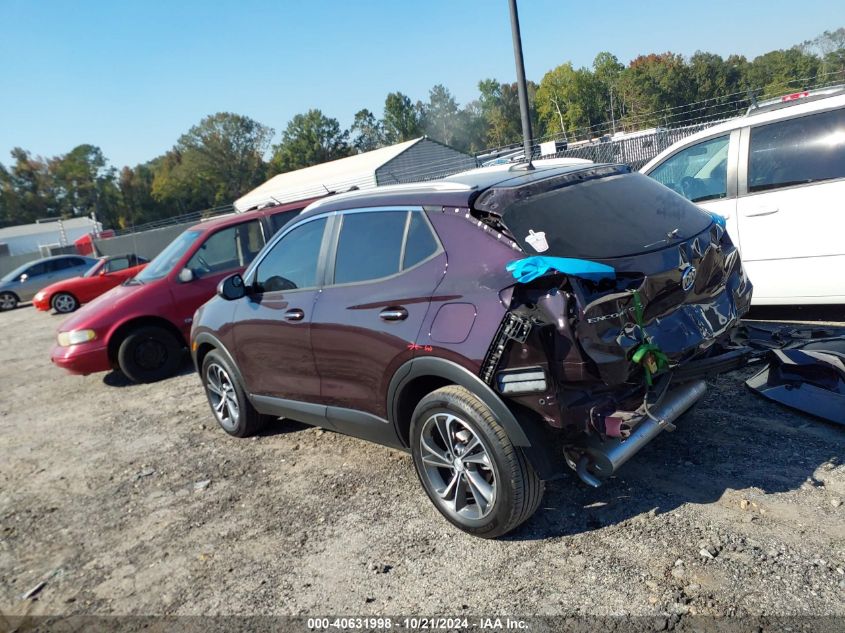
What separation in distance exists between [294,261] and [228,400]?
163cm

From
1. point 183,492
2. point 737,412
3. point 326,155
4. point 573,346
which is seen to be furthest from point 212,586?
point 326,155

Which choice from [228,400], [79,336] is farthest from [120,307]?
[228,400]

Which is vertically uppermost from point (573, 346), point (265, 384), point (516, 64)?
point (516, 64)

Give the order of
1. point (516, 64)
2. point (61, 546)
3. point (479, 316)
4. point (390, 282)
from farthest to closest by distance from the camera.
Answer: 1. point (516, 64)
2. point (61, 546)
3. point (390, 282)
4. point (479, 316)

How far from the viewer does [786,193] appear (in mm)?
5305

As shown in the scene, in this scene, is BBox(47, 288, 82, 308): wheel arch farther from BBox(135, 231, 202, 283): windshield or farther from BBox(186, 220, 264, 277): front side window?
BBox(186, 220, 264, 277): front side window

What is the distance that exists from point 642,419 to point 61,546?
3.67 metres

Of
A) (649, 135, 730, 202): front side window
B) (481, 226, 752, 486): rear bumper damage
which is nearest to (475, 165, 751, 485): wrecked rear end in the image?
(481, 226, 752, 486): rear bumper damage

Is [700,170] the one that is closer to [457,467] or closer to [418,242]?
[418,242]

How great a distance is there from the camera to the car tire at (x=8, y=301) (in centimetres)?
2416

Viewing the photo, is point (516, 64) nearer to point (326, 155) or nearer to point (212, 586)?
point (212, 586)

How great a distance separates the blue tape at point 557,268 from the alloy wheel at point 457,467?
83 cm

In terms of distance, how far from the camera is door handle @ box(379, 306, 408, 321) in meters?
3.57

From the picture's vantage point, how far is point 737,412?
435 centimetres
